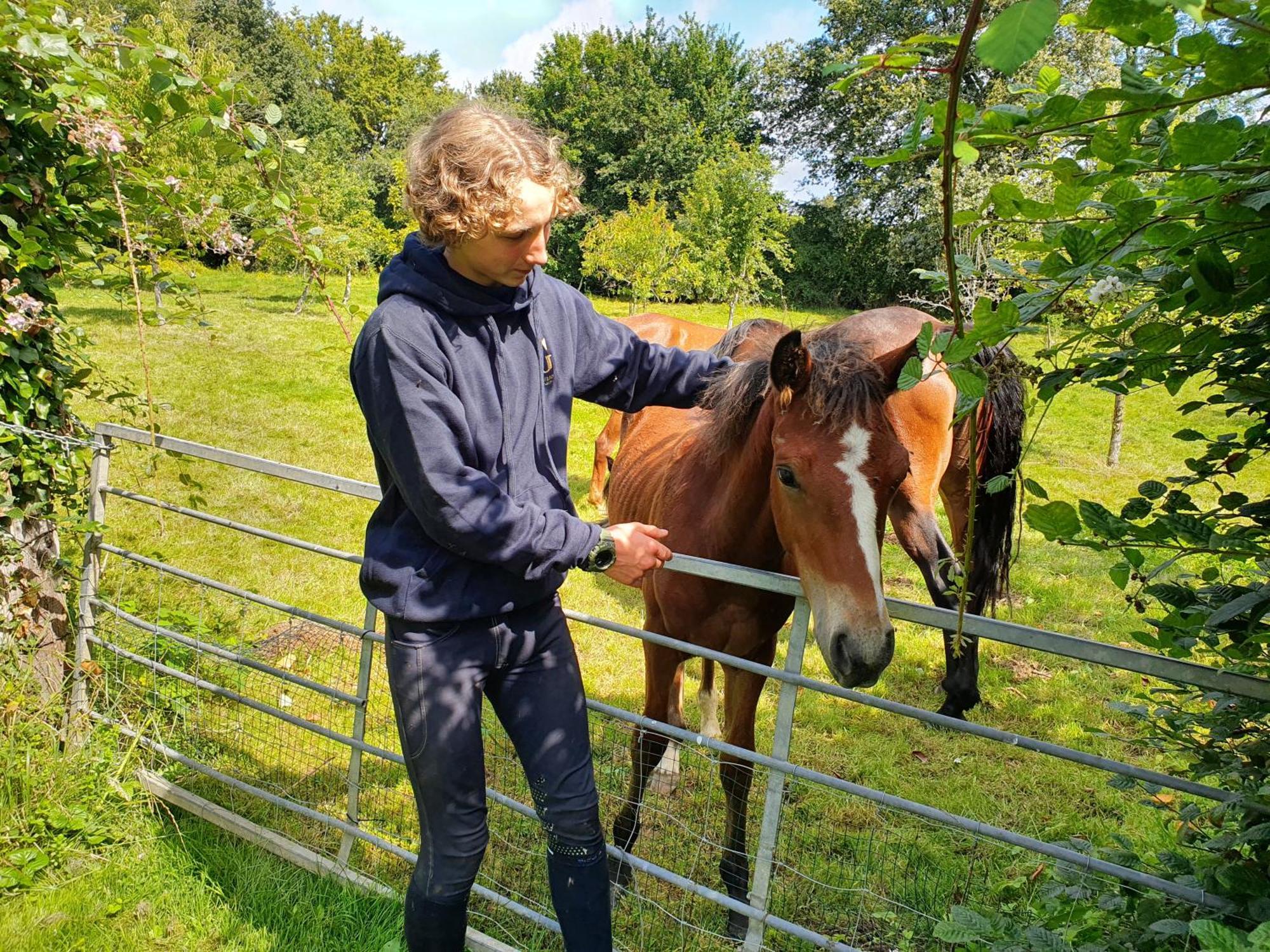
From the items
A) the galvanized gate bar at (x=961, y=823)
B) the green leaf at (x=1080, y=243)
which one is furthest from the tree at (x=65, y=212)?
the green leaf at (x=1080, y=243)

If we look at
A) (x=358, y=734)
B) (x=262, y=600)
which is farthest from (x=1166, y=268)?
(x=262, y=600)

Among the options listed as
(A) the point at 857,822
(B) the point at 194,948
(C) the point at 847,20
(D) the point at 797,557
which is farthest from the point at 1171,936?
(C) the point at 847,20

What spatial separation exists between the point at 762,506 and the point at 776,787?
0.86m

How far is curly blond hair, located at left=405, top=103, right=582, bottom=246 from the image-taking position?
1.73 m

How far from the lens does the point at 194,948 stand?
2498mm

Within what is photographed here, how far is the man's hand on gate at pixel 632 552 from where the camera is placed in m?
2.02

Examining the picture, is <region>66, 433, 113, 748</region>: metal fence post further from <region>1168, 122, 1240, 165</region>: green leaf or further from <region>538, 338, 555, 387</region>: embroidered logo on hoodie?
<region>1168, 122, 1240, 165</region>: green leaf

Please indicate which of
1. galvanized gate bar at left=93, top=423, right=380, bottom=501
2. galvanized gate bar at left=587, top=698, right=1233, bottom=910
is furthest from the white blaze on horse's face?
galvanized gate bar at left=93, top=423, right=380, bottom=501

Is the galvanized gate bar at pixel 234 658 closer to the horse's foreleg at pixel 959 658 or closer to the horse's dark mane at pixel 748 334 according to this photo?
the horse's dark mane at pixel 748 334

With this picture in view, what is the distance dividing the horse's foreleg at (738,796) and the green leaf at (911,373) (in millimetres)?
1346

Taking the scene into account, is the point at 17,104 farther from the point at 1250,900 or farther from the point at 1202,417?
the point at 1202,417

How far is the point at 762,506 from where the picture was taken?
2574 millimetres

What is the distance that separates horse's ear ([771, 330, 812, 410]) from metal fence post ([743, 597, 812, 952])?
0.59 metres

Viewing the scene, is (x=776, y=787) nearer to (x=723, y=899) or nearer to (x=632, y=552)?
(x=723, y=899)
